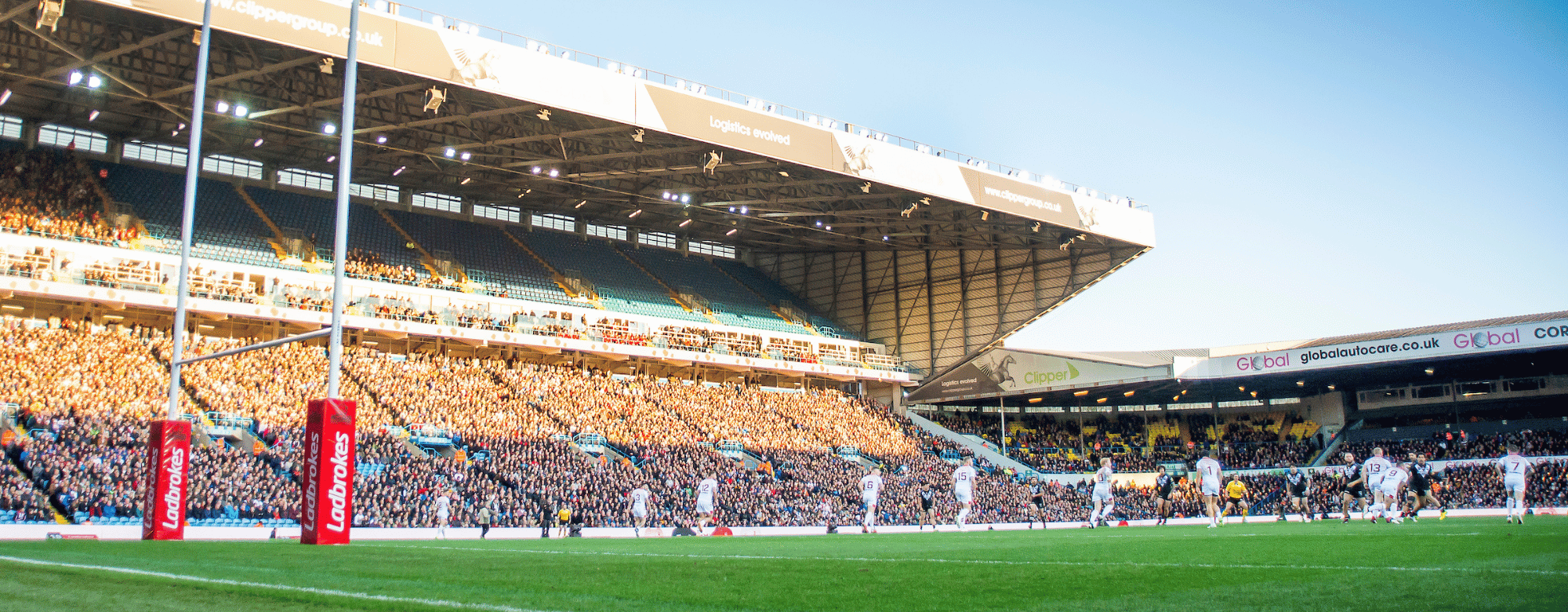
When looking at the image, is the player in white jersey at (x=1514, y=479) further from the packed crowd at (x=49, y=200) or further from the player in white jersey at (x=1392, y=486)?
the packed crowd at (x=49, y=200)

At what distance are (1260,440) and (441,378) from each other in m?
43.5

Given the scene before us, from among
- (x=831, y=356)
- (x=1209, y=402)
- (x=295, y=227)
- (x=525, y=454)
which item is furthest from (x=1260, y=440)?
(x=295, y=227)

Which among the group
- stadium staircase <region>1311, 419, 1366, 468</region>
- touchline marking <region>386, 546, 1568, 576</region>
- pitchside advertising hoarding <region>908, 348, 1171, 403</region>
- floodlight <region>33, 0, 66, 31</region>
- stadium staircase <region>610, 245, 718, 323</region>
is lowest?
touchline marking <region>386, 546, 1568, 576</region>

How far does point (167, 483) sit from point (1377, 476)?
25.4 m

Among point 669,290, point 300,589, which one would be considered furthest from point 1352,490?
point 669,290

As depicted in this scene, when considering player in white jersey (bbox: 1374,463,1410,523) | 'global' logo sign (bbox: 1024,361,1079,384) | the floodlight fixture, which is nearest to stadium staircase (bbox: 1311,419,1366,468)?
'global' logo sign (bbox: 1024,361,1079,384)

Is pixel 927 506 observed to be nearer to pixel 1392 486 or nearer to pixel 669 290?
pixel 1392 486

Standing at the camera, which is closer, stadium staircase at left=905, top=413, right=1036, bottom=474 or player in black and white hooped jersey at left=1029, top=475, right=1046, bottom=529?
player in black and white hooped jersey at left=1029, top=475, right=1046, bottom=529

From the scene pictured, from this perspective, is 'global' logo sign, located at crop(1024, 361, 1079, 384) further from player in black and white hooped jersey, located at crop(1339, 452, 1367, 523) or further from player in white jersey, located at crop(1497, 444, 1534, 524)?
player in white jersey, located at crop(1497, 444, 1534, 524)

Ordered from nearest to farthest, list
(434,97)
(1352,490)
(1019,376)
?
(1352,490), (434,97), (1019,376)

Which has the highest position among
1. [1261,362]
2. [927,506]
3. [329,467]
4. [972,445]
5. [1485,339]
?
[1485,339]

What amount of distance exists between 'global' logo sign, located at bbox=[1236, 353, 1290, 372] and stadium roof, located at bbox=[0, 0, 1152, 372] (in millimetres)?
7723

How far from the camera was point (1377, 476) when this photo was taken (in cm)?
2561

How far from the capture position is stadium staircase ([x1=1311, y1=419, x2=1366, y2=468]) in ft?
182
